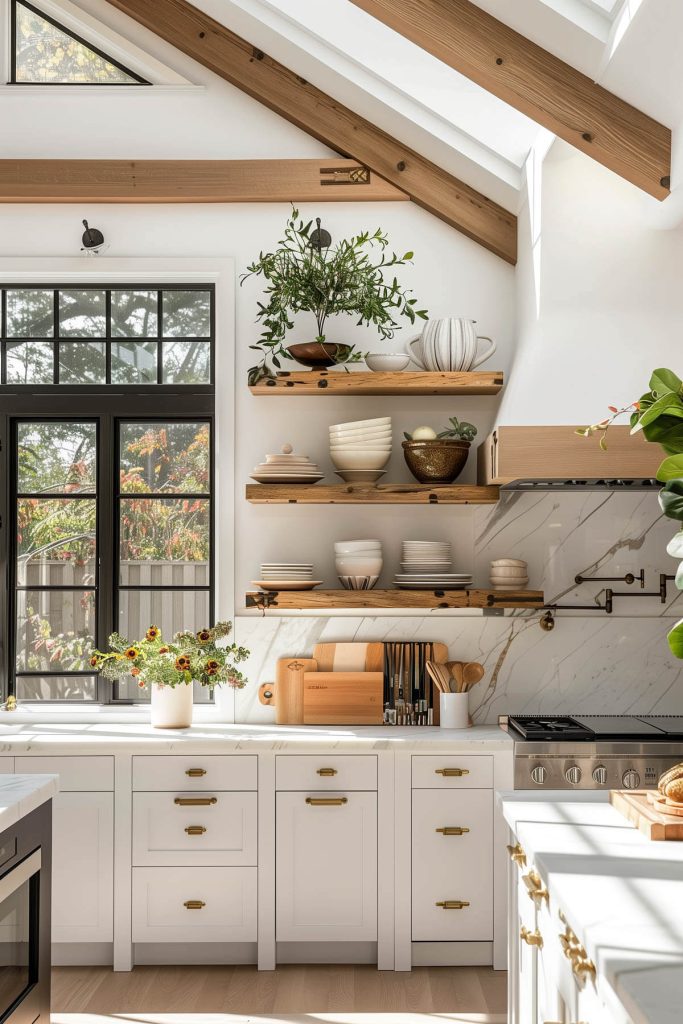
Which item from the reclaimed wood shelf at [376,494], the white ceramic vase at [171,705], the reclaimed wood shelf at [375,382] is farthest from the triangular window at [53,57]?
the white ceramic vase at [171,705]

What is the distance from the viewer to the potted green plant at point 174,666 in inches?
147

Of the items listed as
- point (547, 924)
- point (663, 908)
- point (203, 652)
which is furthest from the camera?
point (203, 652)

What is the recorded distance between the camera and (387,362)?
12.6 ft

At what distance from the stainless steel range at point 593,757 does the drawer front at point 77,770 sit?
151cm

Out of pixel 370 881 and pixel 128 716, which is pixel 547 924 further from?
pixel 128 716

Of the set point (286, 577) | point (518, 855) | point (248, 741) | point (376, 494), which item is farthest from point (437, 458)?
point (518, 855)

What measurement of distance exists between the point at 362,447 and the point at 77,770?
165cm

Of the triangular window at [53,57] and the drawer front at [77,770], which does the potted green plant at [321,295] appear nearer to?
the triangular window at [53,57]

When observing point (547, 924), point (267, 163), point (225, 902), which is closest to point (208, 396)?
point (267, 163)

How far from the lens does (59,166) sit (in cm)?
408

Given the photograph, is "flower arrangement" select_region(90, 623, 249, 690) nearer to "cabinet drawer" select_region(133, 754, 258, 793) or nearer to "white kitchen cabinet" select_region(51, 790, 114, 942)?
"cabinet drawer" select_region(133, 754, 258, 793)

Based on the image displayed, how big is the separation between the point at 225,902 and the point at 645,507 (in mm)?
2288

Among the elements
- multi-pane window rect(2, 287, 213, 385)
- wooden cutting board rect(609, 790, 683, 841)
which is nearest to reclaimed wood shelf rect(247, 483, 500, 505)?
multi-pane window rect(2, 287, 213, 385)

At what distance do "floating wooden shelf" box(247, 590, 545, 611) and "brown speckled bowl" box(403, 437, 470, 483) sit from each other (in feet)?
1.54
